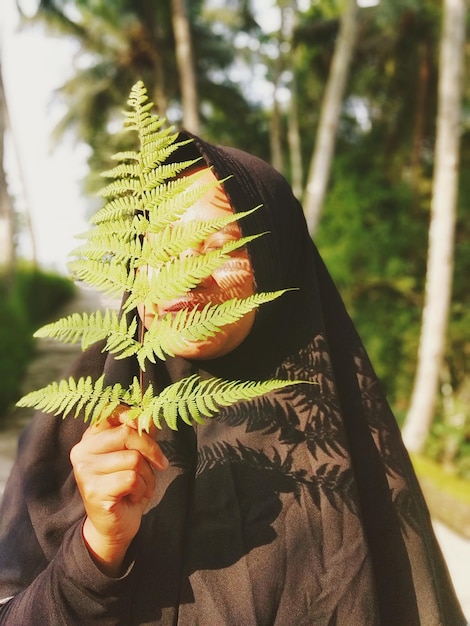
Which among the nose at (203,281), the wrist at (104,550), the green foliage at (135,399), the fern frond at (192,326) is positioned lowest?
the wrist at (104,550)

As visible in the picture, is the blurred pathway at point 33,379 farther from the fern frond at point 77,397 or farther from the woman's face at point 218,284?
the fern frond at point 77,397

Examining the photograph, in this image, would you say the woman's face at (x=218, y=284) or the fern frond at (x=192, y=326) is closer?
the fern frond at (x=192, y=326)

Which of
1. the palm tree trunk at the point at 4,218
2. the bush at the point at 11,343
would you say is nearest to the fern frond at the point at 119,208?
the bush at the point at 11,343

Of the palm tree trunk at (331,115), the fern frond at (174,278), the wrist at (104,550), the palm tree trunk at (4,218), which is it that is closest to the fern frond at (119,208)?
the fern frond at (174,278)

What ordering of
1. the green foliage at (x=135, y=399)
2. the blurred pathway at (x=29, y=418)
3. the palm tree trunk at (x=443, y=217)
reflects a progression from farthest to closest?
1. the palm tree trunk at (x=443, y=217)
2. the blurred pathway at (x=29, y=418)
3. the green foliage at (x=135, y=399)

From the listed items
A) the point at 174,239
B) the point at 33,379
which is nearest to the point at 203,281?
the point at 174,239

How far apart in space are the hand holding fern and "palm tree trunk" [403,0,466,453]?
6.75 metres

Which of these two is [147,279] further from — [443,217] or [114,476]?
[443,217]

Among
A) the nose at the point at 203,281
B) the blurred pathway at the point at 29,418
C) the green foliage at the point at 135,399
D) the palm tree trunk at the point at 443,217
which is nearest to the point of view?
the green foliage at the point at 135,399

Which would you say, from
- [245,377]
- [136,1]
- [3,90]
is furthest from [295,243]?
[136,1]

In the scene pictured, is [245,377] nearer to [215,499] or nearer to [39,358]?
[215,499]

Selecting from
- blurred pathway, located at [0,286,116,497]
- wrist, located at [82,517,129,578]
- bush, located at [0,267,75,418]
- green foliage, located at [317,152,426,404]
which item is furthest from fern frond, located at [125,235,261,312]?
green foliage, located at [317,152,426,404]

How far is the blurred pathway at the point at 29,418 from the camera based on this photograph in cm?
460

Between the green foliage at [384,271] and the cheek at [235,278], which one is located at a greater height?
the green foliage at [384,271]
